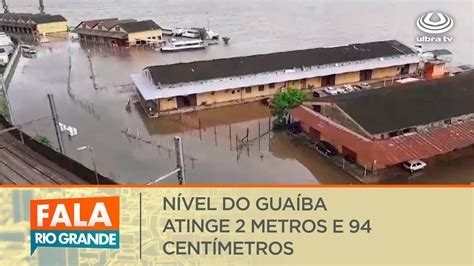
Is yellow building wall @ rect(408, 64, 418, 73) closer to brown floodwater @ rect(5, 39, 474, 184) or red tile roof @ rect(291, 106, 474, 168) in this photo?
brown floodwater @ rect(5, 39, 474, 184)

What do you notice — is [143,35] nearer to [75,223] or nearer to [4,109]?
[4,109]

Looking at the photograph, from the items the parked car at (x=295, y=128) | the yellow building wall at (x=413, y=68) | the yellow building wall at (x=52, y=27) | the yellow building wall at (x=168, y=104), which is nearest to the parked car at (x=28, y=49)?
the yellow building wall at (x=52, y=27)

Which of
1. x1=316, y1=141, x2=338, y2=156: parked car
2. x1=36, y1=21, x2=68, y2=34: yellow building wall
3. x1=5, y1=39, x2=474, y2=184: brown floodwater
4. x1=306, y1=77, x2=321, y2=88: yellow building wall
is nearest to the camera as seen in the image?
x1=5, y1=39, x2=474, y2=184: brown floodwater

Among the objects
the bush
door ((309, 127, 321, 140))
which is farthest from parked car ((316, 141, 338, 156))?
the bush

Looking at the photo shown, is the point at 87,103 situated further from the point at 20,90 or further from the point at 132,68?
the point at 132,68

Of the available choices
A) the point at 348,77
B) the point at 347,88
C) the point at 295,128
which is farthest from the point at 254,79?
the point at 348,77

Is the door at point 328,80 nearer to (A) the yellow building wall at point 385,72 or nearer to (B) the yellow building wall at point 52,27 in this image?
(A) the yellow building wall at point 385,72
